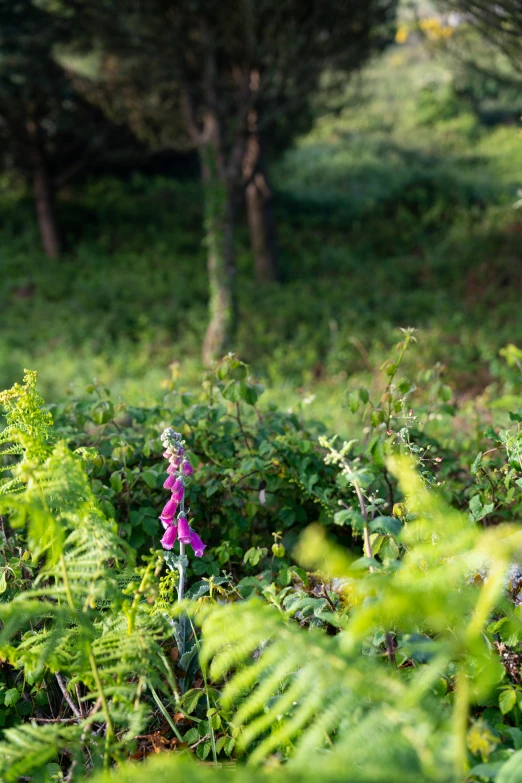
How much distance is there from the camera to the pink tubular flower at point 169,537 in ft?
5.96

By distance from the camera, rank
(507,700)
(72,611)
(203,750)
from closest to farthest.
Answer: (72,611) → (507,700) → (203,750)

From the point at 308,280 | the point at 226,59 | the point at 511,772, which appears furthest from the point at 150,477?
the point at 308,280

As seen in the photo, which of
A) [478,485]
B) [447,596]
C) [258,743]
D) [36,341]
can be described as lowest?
[36,341]

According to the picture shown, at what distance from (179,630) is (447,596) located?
1.14 meters

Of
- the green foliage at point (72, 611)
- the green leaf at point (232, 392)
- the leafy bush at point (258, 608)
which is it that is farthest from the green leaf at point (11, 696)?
the green leaf at point (232, 392)

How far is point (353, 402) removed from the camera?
2504 mm

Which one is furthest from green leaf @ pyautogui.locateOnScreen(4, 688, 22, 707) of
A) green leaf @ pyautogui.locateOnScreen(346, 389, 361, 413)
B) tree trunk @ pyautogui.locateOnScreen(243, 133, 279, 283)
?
tree trunk @ pyautogui.locateOnScreen(243, 133, 279, 283)

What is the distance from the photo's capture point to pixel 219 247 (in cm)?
980

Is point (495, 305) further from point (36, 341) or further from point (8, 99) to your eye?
point (8, 99)

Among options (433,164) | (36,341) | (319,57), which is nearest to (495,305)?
(319,57)

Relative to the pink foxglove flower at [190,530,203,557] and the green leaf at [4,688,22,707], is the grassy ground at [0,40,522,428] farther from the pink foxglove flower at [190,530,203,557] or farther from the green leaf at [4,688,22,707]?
the green leaf at [4,688,22,707]

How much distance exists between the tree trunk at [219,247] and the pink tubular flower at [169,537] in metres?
7.67

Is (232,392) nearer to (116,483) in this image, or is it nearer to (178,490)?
(116,483)

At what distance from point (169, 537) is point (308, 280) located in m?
10.8
